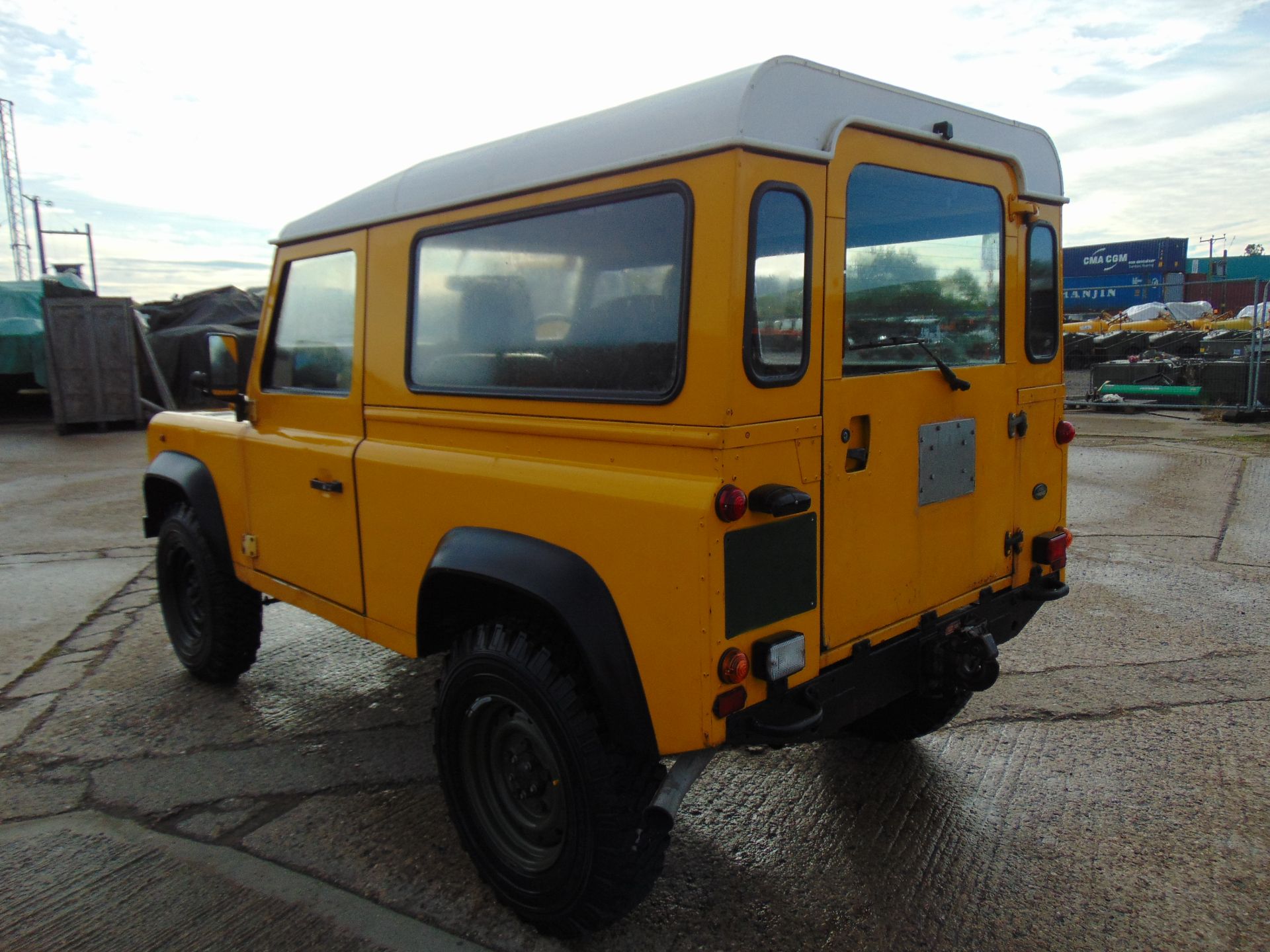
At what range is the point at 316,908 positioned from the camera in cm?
274

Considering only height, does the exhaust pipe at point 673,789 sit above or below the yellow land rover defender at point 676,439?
below

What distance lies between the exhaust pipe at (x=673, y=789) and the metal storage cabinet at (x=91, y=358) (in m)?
13.9

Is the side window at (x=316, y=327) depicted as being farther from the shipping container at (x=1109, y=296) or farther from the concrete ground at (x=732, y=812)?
the shipping container at (x=1109, y=296)

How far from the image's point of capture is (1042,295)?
10.4 feet

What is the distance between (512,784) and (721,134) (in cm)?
189

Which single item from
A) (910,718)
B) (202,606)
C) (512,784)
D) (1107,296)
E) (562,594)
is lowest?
(910,718)

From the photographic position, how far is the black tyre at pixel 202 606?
4160mm

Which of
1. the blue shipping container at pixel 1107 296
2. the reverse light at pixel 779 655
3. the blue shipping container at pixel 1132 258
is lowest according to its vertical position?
the reverse light at pixel 779 655

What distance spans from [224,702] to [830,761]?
9.18 ft

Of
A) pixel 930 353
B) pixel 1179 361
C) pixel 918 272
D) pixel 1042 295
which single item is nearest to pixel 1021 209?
pixel 1042 295

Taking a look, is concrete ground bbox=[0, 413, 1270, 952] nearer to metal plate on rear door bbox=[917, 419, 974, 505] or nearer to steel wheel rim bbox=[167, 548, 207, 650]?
steel wheel rim bbox=[167, 548, 207, 650]

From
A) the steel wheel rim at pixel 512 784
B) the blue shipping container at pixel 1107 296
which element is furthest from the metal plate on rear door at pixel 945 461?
the blue shipping container at pixel 1107 296

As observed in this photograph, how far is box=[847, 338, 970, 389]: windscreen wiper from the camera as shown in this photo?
2.55 meters

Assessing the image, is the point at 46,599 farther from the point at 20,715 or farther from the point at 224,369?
the point at 224,369
